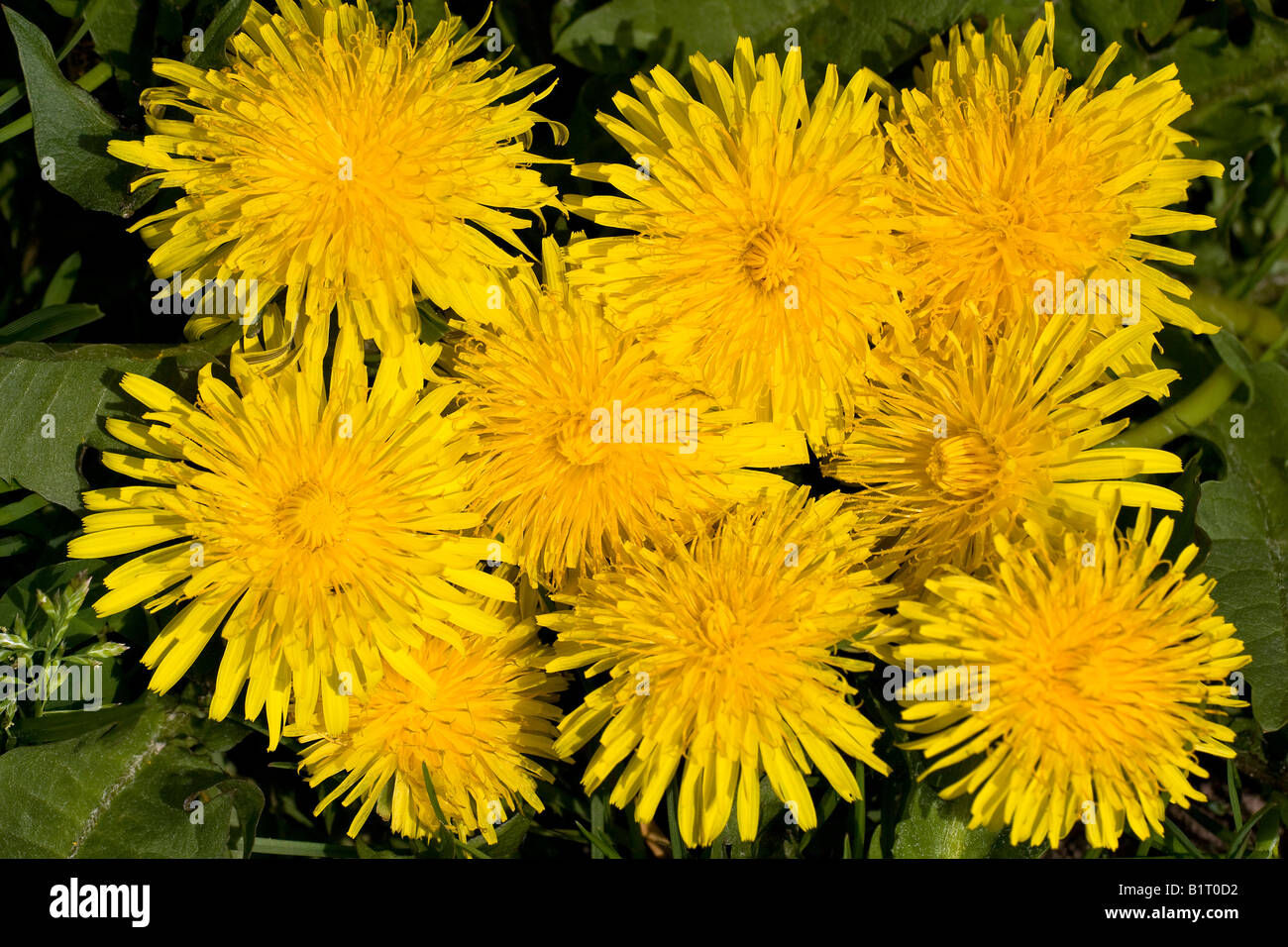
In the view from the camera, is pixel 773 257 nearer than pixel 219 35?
Yes

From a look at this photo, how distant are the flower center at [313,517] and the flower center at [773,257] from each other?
1.12 m

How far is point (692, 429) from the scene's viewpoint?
2.45m

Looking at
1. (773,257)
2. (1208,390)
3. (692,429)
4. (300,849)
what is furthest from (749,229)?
(300,849)

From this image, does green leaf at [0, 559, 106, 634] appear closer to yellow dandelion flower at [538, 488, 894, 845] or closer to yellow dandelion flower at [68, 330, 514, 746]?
yellow dandelion flower at [68, 330, 514, 746]

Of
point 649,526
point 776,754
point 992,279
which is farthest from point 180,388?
point 992,279

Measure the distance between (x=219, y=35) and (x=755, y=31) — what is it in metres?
1.39

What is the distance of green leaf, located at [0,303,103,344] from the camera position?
2771 millimetres

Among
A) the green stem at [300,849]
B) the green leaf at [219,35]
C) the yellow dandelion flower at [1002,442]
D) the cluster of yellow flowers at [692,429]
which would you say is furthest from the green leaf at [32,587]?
the yellow dandelion flower at [1002,442]

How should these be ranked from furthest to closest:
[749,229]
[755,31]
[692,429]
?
[755,31] < [692,429] < [749,229]

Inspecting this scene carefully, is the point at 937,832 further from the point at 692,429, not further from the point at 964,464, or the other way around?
the point at 692,429

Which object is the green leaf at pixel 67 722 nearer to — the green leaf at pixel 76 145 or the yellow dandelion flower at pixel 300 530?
the yellow dandelion flower at pixel 300 530

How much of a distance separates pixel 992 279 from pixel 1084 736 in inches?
44.2

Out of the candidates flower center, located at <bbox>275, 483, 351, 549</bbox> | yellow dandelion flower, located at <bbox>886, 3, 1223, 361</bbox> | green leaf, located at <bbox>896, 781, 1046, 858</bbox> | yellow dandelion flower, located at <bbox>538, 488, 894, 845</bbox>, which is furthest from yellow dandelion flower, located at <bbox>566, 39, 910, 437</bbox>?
green leaf, located at <bbox>896, 781, 1046, 858</bbox>

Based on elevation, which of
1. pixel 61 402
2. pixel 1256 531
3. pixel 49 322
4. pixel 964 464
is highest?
pixel 49 322
